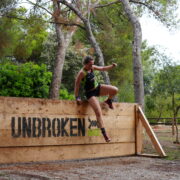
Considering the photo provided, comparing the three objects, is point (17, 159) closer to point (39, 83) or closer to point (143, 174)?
point (143, 174)

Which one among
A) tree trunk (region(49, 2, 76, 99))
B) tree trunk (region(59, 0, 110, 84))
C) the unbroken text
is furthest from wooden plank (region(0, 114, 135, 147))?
tree trunk (region(49, 2, 76, 99))

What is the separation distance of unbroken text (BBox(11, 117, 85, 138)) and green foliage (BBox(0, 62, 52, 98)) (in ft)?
22.1

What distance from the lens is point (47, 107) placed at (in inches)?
228

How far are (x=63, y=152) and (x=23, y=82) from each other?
725 centimetres

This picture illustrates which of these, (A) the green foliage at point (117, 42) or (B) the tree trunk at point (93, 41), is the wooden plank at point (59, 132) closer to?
(B) the tree trunk at point (93, 41)

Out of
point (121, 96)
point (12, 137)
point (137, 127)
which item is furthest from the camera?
point (121, 96)

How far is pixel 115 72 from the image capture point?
923 inches

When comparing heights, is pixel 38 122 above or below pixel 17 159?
above

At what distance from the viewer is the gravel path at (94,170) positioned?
171 inches

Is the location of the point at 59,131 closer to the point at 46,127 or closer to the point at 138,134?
the point at 46,127

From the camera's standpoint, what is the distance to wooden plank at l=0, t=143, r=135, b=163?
5320mm

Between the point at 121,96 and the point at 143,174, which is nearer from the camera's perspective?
the point at 143,174

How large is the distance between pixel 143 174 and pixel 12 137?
2105 mm

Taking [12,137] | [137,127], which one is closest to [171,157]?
→ [137,127]
